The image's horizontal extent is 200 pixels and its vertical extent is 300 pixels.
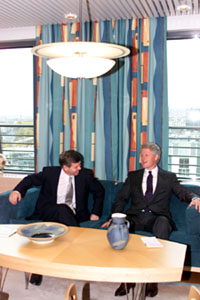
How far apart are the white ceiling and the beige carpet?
2.65 meters

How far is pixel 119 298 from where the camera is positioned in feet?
10.0

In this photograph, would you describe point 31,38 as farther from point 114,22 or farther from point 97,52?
point 97,52

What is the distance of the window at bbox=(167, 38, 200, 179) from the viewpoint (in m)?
4.57

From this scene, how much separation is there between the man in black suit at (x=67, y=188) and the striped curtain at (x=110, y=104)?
69cm

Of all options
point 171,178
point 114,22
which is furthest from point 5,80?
point 171,178

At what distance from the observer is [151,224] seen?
358 centimetres

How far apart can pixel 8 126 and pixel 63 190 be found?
197 centimetres

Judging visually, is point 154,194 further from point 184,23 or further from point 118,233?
point 184,23

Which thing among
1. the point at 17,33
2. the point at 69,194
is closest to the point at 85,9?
the point at 17,33

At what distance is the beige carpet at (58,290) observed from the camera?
121 inches

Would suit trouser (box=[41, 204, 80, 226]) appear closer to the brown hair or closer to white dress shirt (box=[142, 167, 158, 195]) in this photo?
the brown hair

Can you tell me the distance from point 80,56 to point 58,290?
1.96 metres

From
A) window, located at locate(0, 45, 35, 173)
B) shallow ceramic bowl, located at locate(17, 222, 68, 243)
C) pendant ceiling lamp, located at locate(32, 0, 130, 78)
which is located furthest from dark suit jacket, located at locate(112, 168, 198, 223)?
window, located at locate(0, 45, 35, 173)

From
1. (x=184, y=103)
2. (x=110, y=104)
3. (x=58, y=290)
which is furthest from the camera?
(x=184, y=103)
